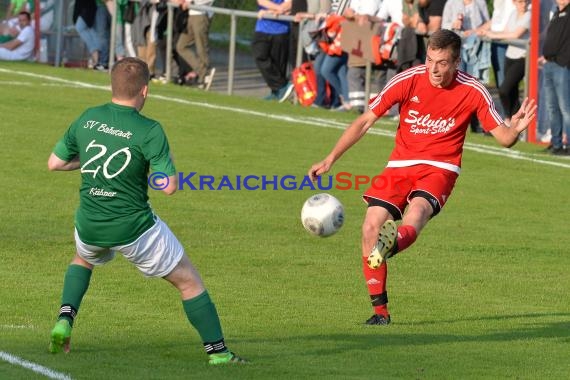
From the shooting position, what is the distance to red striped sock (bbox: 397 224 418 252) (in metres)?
9.67

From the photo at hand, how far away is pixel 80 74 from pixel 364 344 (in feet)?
63.3

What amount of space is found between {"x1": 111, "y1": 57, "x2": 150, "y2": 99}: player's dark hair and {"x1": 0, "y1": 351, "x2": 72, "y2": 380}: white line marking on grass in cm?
159

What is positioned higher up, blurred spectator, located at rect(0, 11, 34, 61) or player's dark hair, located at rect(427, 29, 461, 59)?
player's dark hair, located at rect(427, 29, 461, 59)

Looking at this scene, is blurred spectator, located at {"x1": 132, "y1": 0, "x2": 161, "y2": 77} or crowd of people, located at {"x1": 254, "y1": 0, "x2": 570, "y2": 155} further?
blurred spectator, located at {"x1": 132, "y1": 0, "x2": 161, "y2": 77}

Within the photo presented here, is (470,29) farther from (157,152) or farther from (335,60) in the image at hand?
(157,152)

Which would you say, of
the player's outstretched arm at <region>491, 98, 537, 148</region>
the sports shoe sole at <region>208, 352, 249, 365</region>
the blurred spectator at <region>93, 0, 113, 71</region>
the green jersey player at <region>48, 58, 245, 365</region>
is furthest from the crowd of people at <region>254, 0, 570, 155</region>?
the green jersey player at <region>48, 58, 245, 365</region>

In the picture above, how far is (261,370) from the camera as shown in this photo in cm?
862

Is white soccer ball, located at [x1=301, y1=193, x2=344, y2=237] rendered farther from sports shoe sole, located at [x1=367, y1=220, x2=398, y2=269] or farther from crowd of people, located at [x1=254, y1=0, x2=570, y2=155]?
crowd of people, located at [x1=254, y1=0, x2=570, y2=155]

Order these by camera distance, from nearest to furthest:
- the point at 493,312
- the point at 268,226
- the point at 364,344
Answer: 1. the point at 364,344
2. the point at 493,312
3. the point at 268,226

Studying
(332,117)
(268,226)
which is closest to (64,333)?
(268,226)

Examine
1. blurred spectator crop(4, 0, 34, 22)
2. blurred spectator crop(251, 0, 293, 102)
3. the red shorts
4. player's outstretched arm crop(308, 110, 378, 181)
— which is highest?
player's outstretched arm crop(308, 110, 378, 181)

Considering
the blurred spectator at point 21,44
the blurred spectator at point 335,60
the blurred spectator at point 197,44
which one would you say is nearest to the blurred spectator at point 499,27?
the blurred spectator at point 335,60

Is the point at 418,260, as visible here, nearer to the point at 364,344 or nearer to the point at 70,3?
the point at 364,344

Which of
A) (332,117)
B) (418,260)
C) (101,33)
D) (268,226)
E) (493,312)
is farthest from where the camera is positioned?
(101,33)
